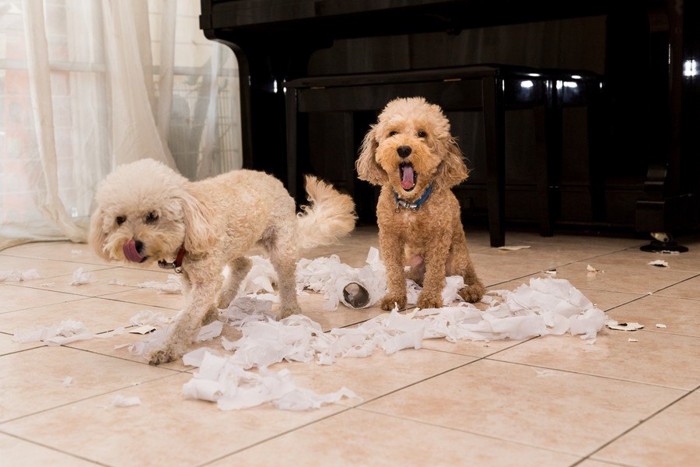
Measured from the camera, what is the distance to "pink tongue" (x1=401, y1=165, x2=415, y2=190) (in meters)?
2.26

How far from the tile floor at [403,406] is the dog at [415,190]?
18 cm

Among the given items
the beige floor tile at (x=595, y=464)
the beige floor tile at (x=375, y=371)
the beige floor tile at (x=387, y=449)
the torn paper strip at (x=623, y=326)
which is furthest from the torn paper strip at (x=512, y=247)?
the beige floor tile at (x=595, y=464)

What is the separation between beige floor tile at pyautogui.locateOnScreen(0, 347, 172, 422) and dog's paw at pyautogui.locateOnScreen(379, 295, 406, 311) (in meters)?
0.70

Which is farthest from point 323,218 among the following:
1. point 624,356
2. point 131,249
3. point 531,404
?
point 531,404

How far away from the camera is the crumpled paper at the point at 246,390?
1.53 m

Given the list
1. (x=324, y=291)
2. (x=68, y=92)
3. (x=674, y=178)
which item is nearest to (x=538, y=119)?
(x=674, y=178)

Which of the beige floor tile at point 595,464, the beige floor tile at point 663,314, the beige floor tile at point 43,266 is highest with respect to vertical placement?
the beige floor tile at point 43,266

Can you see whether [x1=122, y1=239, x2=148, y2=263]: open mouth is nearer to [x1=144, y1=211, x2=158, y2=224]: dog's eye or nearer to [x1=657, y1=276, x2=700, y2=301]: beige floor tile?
[x1=144, y1=211, x2=158, y2=224]: dog's eye

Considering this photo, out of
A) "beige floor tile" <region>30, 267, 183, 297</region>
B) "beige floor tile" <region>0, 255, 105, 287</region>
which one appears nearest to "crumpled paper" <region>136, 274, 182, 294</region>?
"beige floor tile" <region>30, 267, 183, 297</region>

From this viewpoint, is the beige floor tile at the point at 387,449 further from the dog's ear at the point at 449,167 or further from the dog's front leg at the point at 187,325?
the dog's ear at the point at 449,167

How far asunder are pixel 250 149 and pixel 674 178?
6.15 ft

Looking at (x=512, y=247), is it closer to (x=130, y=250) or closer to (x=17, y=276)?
(x=17, y=276)

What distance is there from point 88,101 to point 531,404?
3.05 m

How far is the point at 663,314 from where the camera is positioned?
218 cm
